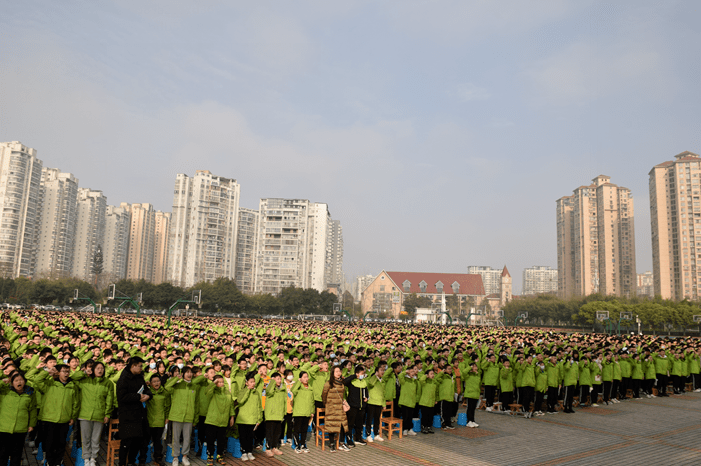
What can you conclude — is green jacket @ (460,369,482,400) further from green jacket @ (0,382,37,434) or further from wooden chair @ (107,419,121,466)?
green jacket @ (0,382,37,434)

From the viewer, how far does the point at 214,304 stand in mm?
74500

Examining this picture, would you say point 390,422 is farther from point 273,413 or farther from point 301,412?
point 273,413

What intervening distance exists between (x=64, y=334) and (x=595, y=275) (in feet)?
384

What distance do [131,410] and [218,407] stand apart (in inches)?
54.9

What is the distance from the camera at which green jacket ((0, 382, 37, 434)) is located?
Result: 6715 mm

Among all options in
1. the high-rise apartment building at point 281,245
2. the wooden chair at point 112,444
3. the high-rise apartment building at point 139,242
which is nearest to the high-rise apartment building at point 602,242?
the high-rise apartment building at point 281,245

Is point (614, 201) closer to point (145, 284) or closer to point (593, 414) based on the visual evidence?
point (145, 284)

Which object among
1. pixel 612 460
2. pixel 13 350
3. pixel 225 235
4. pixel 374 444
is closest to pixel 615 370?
pixel 612 460

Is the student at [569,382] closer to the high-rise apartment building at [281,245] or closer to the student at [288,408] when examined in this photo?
the student at [288,408]

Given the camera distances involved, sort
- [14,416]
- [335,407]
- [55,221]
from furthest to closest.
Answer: [55,221] → [335,407] → [14,416]

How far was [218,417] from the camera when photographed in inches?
321

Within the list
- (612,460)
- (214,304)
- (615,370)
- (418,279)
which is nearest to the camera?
(612,460)

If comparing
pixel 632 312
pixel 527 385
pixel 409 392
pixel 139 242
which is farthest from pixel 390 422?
pixel 139 242

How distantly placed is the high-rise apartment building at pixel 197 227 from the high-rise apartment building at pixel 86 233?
2100 cm
